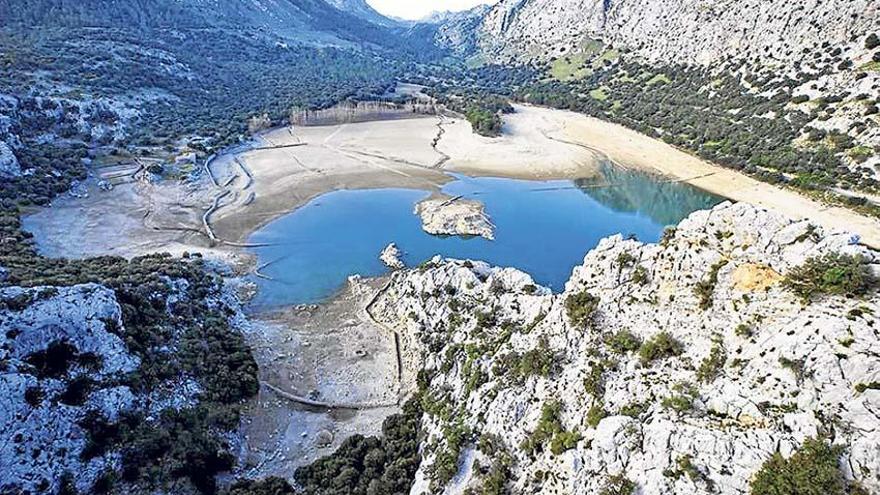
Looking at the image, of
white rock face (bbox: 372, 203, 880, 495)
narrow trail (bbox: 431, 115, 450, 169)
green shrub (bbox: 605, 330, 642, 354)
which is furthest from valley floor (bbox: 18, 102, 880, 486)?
green shrub (bbox: 605, 330, 642, 354)

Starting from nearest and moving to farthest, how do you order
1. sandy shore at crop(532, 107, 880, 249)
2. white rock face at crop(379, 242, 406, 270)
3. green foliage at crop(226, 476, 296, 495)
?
green foliage at crop(226, 476, 296, 495), white rock face at crop(379, 242, 406, 270), sandy shore at crop(532, 107, 880, 249)

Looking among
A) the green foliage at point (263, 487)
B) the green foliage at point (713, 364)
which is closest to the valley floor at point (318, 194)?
the green foliage at point (263, 487)

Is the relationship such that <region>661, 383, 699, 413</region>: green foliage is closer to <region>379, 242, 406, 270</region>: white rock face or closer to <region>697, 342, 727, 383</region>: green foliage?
<region>697, 342, 727, 383</region>: green foliage

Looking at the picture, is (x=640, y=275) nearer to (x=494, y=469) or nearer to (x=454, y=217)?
(x=494, y=469)

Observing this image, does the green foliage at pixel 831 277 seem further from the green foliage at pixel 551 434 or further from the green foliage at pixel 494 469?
the green foliage at pixel 494 469

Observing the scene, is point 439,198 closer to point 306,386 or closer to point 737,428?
point 306,386
